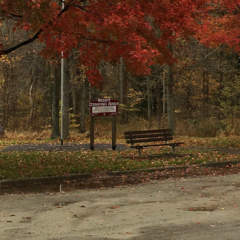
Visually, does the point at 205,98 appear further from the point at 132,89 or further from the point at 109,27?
the point at 109,27

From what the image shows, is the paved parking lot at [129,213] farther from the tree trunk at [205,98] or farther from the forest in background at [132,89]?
the tree trunk at [205,98]

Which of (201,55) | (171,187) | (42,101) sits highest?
(201,55)

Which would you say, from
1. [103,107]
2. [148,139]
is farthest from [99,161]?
[103,107]

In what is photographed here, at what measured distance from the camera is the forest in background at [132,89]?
96.4ft

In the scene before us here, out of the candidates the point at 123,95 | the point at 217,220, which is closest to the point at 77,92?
the point at 123,95

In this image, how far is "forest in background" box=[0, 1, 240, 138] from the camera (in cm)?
2938

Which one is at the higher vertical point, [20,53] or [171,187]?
[20,53]

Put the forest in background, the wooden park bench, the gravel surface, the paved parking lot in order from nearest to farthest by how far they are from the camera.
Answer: the paved parking lot → the wooden park bench → the gravel surface → the forest in background

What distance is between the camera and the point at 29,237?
7.07m

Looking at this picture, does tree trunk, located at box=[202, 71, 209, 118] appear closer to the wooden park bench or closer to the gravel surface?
the gravel surface

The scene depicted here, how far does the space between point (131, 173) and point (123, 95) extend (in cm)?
2809

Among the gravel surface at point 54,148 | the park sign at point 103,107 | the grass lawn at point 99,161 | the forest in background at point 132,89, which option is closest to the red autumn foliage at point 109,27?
the grass lawn at point 99,161

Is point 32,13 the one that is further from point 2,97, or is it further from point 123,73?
point 123,73

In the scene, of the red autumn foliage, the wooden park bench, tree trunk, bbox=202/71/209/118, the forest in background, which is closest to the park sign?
the wooden park bench
